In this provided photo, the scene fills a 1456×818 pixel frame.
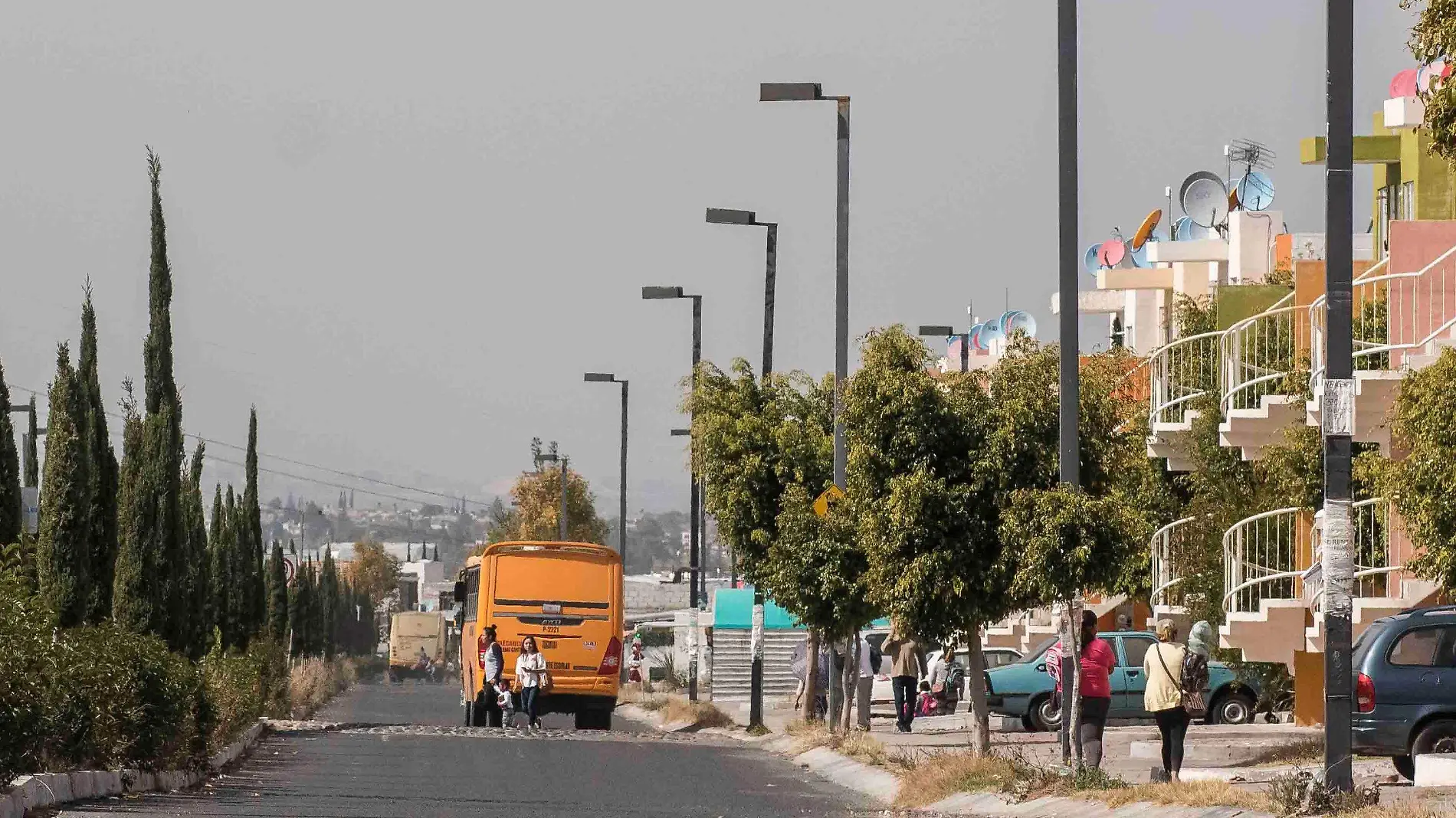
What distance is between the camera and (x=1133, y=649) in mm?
35656

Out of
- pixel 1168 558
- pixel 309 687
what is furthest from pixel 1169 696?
pixel 309 687

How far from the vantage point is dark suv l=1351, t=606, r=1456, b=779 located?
21734mm

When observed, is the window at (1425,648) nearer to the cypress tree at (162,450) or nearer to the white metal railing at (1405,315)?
the white metal railing at (1405,315)

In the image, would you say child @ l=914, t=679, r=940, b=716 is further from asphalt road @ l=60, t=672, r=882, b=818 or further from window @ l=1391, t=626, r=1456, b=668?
window @ l=1391, t=626, r=1456, b=668

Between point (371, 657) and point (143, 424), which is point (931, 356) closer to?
point (143, 424)

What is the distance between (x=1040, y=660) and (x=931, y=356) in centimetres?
1260

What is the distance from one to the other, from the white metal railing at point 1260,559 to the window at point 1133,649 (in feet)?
18.0

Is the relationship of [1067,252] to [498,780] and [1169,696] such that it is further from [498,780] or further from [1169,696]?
[498,780]

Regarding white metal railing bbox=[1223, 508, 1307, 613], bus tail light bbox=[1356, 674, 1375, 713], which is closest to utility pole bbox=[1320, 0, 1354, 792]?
bus tail light bbox=[1356, 674, 1375, 713]

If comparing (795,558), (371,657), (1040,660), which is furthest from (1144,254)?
(371,657)

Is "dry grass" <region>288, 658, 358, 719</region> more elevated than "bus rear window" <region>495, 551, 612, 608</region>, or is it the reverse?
"bus rear window" <region>495, 551, 612, 608</region>

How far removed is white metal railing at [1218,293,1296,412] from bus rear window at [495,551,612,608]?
11.7 meters

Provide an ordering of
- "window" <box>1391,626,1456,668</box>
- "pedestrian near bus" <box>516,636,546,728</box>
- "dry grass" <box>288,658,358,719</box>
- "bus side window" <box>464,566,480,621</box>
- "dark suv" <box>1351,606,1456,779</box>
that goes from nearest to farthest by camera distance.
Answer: "dark suv" <box>1351,606,1456,779</box> < "window" <box>1391,626,1456,668</box> < "pedestrian near bus" <box>516,636,546,728</box> < "bus side window" <box>464,566,480,621</box> < "dry grass" <box>288,658,358,719</box>

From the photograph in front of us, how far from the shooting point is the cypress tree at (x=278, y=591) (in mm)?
62906
